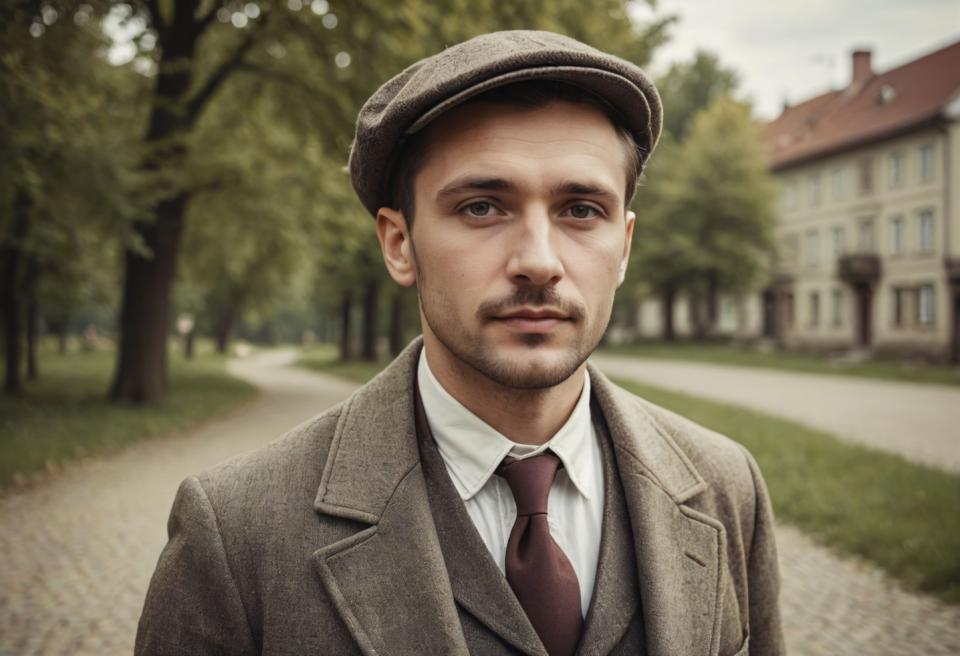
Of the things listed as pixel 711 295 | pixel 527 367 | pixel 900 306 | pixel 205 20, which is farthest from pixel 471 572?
pixel 711 295

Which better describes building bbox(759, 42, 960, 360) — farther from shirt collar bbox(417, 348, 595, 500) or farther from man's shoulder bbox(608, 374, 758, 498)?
shirt collar bbox(417, 348, 595, 500)

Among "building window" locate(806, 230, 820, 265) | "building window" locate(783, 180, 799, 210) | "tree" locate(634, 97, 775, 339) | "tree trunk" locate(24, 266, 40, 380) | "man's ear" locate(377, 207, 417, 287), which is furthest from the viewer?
"building window" locate(783, 180, 799, 210)

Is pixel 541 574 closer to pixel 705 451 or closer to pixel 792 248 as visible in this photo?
pixel 705 451

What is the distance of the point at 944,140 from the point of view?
31.0 metres

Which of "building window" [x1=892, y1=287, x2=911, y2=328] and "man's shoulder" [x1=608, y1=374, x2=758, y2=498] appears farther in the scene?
"building window" [x1=892, y1=287, x2=911, y2=328]

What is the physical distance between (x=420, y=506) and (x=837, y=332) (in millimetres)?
40460

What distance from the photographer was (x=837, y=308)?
3869cm

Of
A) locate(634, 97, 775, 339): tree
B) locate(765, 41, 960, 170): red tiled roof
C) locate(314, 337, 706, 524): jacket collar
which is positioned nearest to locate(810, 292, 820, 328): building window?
locate(634, 97, 775, 339): tree

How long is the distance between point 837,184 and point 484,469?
1640 inches

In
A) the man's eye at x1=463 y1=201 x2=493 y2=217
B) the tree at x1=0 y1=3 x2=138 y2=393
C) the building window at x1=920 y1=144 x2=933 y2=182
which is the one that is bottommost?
the man's eye at x1=463 y1=201 x2=493 y2=217

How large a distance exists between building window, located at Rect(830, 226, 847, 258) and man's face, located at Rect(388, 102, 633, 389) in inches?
1594

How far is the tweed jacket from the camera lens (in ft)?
5.00

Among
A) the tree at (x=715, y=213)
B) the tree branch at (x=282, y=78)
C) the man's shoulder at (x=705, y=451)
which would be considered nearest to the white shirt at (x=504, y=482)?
the man's shoulder at (x=705, y=451)

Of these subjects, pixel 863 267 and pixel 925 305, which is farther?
pixel 863 267
